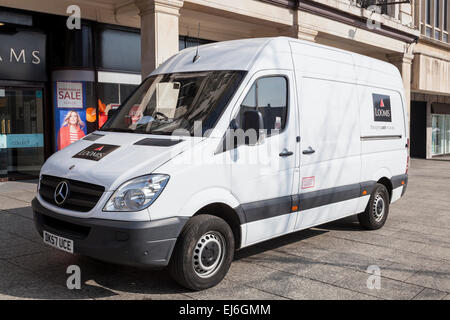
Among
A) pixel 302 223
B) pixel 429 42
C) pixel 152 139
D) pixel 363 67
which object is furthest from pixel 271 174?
pixel 429 42

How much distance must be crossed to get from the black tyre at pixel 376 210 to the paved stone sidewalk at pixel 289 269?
139 millimetres

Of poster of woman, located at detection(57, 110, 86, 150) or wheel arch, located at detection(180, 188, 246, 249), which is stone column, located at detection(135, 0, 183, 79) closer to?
poster of woman, located at detection(57, 110, 86, 150)

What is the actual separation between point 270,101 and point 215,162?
1070 mm

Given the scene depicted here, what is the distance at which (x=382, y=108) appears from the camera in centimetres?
696

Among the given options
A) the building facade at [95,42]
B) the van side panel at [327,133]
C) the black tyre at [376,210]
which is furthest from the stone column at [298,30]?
the black tyre at [376,210]

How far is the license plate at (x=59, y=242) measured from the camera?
416 cm

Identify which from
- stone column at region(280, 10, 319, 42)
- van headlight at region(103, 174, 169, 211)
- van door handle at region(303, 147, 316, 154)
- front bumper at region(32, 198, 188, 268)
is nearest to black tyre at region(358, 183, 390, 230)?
van door handle at region(303, 147, 316, 154)

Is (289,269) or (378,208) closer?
(289,269)

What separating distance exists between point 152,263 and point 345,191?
300cm

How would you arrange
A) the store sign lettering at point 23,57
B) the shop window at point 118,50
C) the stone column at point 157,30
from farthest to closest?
1. the shop window at point 118,50
2. the store sign lettering at point 23,57
3. the stone column at point 157,30

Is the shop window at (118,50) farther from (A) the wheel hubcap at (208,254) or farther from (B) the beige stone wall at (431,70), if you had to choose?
(B) the beige stone wall at (431,70)

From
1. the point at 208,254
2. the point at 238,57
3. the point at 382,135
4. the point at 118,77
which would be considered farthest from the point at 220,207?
the point at 118,77

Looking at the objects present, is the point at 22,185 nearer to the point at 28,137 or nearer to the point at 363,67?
the point at 28,137

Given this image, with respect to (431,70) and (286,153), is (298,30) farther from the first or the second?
(431,70)
